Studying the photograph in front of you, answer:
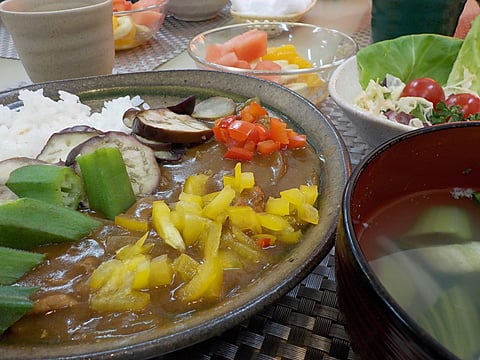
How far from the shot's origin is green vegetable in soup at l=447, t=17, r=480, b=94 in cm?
169

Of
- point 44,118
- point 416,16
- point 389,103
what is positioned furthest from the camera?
point 416,16

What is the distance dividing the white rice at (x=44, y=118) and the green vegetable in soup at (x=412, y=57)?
0.87 meters

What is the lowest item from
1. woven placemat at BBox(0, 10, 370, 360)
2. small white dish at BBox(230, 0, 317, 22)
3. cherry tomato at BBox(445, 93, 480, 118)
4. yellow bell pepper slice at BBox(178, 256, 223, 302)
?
small white dish at BBox(230, 0, 317, 22)

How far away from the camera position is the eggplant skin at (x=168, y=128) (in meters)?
1.34

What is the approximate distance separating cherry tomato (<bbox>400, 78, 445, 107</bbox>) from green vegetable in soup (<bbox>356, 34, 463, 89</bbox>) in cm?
14

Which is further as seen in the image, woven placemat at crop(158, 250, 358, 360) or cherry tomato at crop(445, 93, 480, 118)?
cherry tomato at crop(445, 93, 480, 118)

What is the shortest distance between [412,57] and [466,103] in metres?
0.36

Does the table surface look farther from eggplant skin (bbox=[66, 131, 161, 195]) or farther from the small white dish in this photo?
the small white dish

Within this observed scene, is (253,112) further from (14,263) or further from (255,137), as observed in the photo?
(14,263)

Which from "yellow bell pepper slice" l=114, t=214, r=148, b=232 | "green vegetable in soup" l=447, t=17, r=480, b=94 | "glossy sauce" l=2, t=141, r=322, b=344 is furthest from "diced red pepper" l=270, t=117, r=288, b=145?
"green vegetable in soup" l=447, t=17, r=480, b=94

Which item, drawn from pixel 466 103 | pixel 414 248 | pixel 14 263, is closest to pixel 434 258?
pixel 414 248

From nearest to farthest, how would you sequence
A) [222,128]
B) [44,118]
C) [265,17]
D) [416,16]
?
[222,128] → [44,118] → [416,16] → [265,17]

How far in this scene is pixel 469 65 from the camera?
171 centimetres

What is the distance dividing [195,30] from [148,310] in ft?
7.29
